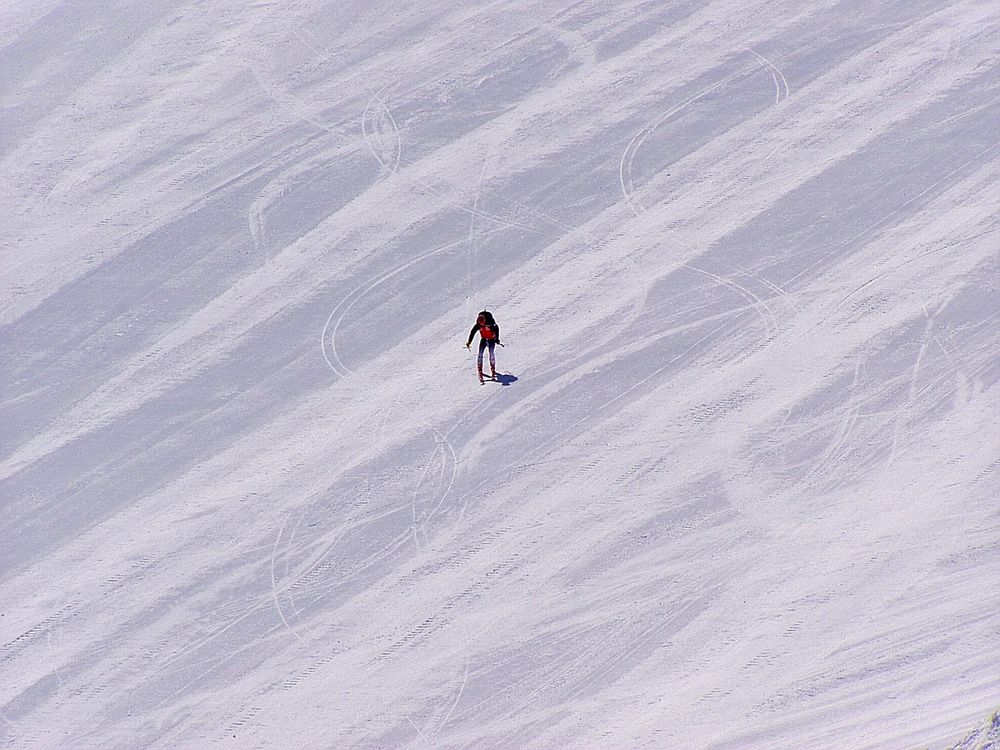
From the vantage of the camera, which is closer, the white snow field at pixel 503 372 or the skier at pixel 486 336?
the white snow field at pixel 503 372

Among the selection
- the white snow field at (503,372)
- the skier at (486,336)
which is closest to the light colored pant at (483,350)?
the skier at (486,336)

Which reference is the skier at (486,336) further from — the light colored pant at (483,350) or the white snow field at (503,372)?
the white snow field at (503,372)

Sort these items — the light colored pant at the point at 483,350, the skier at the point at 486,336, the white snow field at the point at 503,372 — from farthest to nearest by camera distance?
the light colored pant at the point at 483,350 → the skier at the point at 486,336 → the white snow field at the point at 503,372

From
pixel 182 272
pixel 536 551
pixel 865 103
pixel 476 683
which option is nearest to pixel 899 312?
pixel 865 103

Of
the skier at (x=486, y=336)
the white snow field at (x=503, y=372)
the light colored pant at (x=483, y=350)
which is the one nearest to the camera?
the white snow field at (x=503, y=372)

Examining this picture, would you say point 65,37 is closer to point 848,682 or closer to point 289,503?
point 289,503
